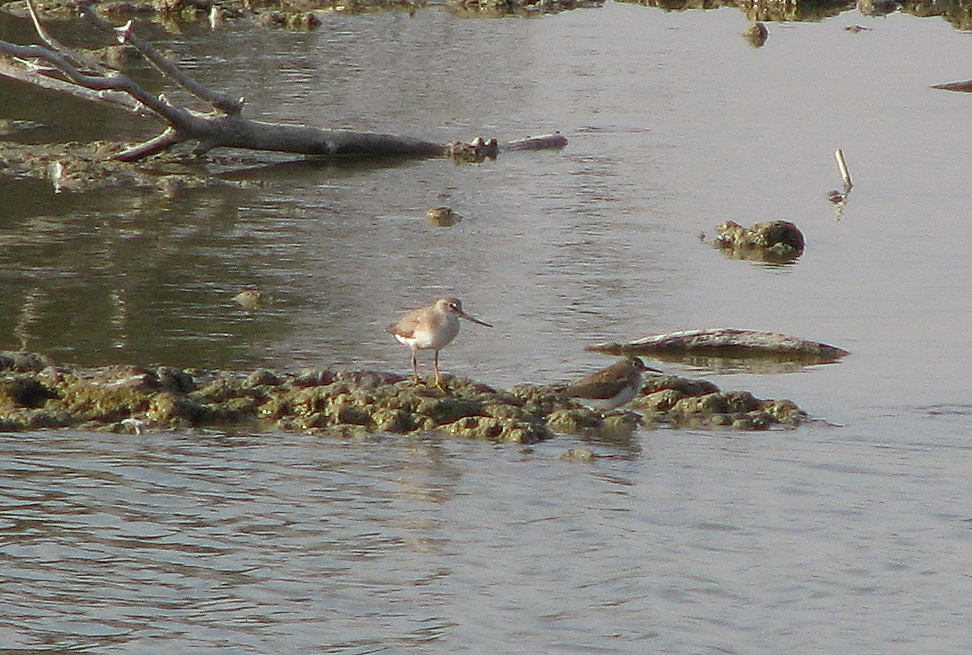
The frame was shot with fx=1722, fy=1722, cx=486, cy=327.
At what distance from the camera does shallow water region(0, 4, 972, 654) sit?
738 centimetres

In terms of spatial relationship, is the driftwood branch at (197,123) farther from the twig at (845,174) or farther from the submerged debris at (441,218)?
the twig at (845,174)

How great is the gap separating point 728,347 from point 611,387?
2038mm

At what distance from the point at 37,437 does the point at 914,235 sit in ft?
31.8

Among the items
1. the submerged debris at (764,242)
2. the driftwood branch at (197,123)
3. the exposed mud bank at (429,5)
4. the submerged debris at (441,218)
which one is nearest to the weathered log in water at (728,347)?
the submerged debris at (764,242)

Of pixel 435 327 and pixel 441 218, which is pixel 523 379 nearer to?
pixel 435 327

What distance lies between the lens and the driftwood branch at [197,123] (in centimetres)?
1806

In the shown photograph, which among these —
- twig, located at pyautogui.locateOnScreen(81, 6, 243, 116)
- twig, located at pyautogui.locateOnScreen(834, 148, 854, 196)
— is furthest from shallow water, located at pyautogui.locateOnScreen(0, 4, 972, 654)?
twig, located at pyautogui.locateOnScreen(81, 6, 243, 116)

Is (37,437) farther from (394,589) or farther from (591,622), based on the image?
(591,622)

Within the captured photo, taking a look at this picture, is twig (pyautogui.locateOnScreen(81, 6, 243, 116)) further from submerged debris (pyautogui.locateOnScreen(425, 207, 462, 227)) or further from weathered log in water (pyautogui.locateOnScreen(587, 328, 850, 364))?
weathered log in water (pyautogui.locateOnScreen(587, 328, 850, 364))

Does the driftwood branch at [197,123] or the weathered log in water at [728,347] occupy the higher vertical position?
the driftwood branch at [197,123]

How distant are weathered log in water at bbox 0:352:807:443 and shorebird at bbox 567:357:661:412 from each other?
0.24 ft

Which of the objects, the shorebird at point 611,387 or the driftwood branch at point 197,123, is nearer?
the shorebird at point 611,387

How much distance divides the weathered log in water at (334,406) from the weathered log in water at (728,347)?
1.29 m

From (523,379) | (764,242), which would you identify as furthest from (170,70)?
(523,379)
